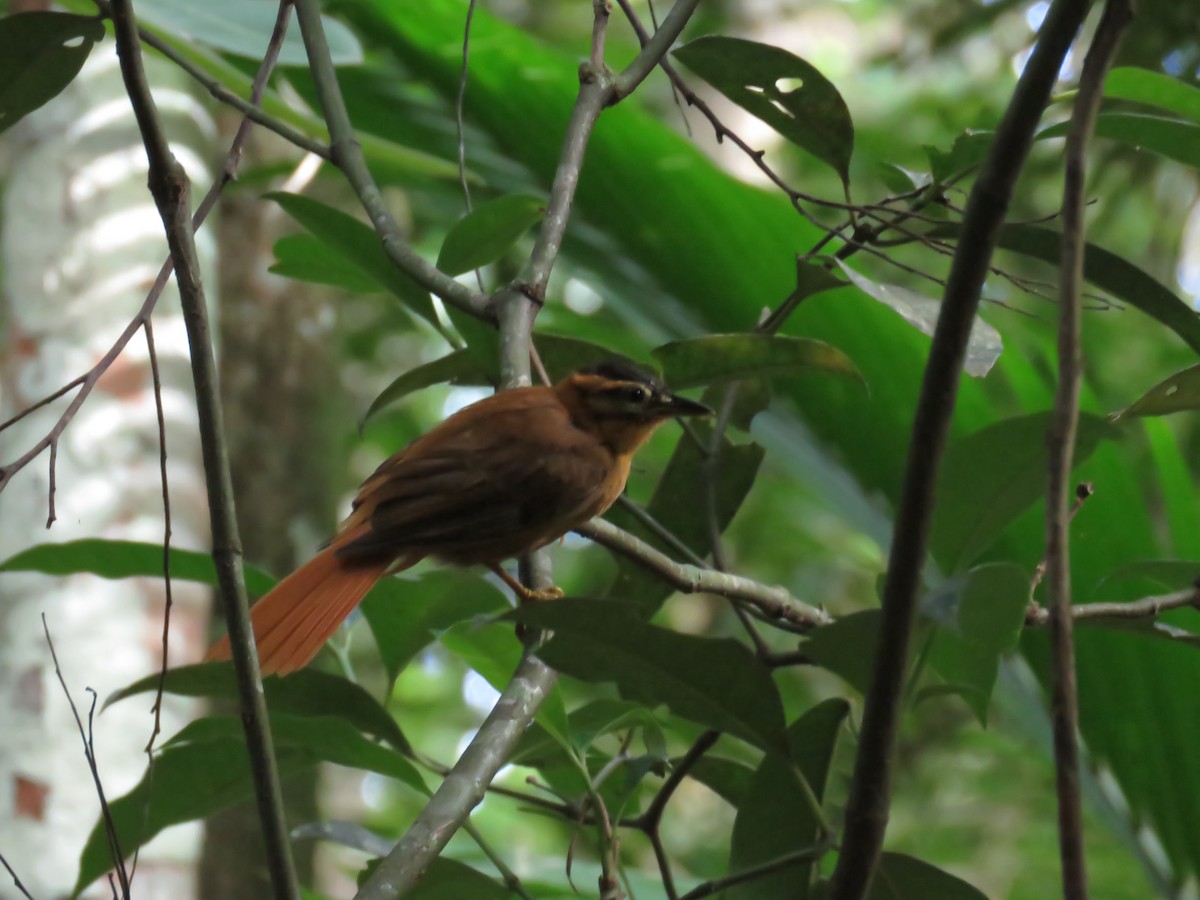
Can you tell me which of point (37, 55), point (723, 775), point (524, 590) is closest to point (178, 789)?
point (524, 590)

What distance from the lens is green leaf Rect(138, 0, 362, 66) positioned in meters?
2.35

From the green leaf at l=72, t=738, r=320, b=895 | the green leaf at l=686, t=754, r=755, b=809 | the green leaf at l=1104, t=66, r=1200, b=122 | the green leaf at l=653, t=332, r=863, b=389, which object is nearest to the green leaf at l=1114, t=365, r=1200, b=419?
the green leaf at l=653, t=332, r=863, b=389

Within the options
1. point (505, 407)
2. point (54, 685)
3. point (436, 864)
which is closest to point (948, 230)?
point (505, 407)

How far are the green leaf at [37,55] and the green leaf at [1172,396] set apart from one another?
1573 mm

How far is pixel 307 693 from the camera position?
67.6 inches

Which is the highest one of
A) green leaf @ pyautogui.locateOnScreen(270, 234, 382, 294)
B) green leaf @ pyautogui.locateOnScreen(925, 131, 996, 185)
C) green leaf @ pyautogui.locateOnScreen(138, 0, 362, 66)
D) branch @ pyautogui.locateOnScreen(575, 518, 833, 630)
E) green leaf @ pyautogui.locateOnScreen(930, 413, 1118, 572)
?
green leaf @ pyautogui.locateOnScreen(138, 0, 362, 66)

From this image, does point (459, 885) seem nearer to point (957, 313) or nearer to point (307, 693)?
point (307, 693)

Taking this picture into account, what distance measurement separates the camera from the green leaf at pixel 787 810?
1.42 metres

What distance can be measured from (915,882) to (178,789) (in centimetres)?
99

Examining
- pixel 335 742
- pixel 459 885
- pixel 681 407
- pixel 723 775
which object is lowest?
pixel 459 885

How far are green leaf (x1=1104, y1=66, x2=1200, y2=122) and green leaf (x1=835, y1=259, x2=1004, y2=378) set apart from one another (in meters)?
0.51

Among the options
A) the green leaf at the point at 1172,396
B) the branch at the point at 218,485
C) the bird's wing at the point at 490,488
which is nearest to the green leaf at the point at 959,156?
the green leaf at the point at 1172,396

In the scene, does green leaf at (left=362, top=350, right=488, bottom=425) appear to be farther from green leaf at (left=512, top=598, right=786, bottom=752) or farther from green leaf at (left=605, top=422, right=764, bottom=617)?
green leaf at (left=512, top=598, right=786, bottom=752)

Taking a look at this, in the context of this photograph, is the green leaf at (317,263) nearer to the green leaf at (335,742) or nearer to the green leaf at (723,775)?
the green leaf at (335,742)
